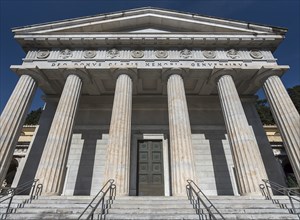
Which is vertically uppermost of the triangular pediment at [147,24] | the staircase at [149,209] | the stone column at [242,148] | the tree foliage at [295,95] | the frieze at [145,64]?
the tree foliage at [295,95]

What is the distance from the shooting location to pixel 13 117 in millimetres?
12750

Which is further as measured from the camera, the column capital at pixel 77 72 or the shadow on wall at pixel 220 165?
the shadow on wall at pixel 220 165

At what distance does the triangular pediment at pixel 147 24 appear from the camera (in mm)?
16250

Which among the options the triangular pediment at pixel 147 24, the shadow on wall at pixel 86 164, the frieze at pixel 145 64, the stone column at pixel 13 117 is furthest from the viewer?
the triangular pediment at pixel 147 24

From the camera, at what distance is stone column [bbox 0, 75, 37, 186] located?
11.7 meters

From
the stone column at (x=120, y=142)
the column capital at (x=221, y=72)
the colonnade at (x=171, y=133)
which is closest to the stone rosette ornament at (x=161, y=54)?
the colonnade at (x=171, y=133)

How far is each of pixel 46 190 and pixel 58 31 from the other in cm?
1170

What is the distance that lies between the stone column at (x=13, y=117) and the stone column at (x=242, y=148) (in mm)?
12606

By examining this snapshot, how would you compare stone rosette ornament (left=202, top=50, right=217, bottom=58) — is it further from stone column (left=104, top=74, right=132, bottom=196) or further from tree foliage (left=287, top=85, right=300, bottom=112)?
tree foliage (left=287, top=85, right=300, bottom=112)

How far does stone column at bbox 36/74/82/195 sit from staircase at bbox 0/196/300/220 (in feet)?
5.20

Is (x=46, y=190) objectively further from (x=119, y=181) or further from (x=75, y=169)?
(x=75, y=169)

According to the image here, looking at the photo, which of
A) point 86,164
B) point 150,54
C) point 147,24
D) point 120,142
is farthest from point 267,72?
point 86,164

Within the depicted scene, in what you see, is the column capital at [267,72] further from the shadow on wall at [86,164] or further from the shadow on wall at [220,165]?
the shadow on wall at [86,164]

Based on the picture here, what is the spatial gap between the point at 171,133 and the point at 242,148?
13.1 feet
